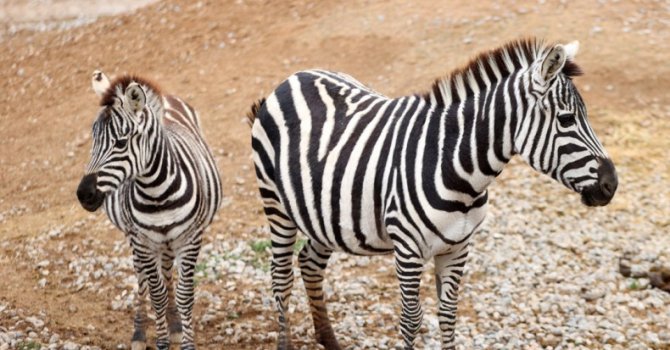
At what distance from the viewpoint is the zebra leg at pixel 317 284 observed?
7340mm

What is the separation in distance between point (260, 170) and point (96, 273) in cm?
294

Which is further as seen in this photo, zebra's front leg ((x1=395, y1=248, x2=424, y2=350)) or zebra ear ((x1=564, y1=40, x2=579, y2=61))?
zebra's front leg ((x1=395, y1=248, x2=424, y2=350))

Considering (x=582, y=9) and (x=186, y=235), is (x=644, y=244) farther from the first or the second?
(x=582, y=9)

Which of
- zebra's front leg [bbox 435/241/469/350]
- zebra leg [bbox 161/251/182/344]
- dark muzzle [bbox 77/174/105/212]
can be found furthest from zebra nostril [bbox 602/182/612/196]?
Answer: zebra leg [bbox 161/251/182/344]

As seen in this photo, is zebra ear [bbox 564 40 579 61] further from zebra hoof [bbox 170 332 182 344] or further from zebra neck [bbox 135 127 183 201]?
zebra hoof [bbox 170 332 182 344]

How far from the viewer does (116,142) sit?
6.20 metres

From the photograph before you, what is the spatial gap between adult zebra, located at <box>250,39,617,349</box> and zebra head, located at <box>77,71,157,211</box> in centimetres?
112

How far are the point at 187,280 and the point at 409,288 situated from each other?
1897mm

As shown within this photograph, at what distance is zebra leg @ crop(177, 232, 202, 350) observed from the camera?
6.86 meters

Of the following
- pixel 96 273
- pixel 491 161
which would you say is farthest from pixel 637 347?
pixel 96 273

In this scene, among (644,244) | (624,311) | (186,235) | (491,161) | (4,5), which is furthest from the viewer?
(4,5)

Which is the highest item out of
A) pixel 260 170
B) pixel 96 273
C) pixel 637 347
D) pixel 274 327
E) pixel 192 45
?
pixel 192 45

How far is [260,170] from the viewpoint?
23.3 ft

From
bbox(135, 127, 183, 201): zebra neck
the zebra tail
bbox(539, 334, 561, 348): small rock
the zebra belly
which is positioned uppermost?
the zebra tail
